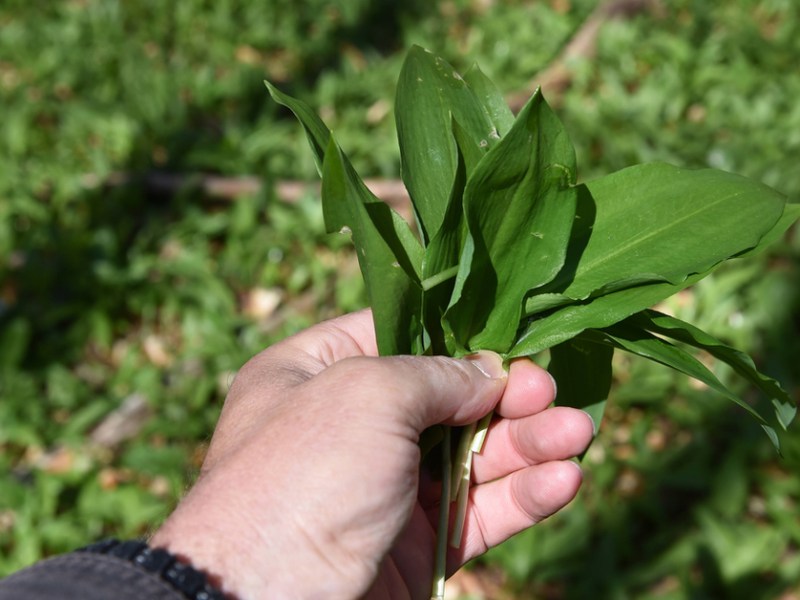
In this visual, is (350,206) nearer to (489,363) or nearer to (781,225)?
(489,363)

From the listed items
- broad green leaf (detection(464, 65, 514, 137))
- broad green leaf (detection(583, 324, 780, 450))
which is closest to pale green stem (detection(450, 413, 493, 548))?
broad green leaf (detection(583, 324, 780, 450))

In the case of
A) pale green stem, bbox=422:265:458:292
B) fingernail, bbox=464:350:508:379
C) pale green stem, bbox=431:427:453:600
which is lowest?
pale green stem, bbox=431:427:453:600

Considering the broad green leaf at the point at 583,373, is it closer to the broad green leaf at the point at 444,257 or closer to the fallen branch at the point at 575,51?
the broad green leaf at the point at 444,257

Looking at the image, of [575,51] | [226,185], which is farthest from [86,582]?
[575,51]

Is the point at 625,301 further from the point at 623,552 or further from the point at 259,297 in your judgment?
the point at 259,297

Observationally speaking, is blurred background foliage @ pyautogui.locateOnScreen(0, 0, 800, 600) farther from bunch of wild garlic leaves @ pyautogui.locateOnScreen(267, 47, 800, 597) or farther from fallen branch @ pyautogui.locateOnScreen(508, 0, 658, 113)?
bunch of wild garlic leaves @ pyautogui.locateOnScreen(267, 47, 800, 597)

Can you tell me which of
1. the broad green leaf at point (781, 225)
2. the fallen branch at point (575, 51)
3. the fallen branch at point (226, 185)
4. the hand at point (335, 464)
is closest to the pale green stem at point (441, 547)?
the hand at point (335, 464)
